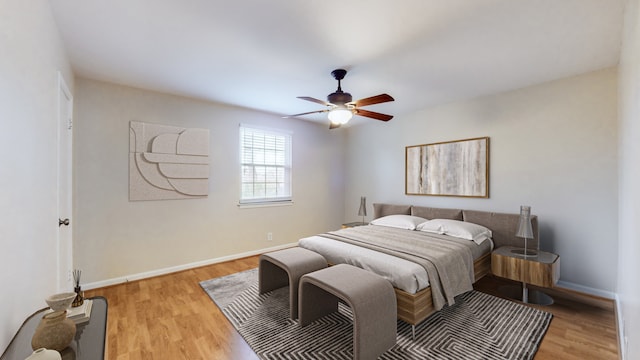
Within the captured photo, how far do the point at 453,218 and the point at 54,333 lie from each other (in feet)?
13.5

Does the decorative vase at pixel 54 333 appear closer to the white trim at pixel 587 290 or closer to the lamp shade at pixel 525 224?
the lamp shade at pixel 525 224

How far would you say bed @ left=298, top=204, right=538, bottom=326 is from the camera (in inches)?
86.2

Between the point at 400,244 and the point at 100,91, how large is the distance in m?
4.02

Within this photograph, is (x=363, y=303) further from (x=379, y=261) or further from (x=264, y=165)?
(x=264, y=165)

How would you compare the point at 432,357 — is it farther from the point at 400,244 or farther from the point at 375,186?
the point at 375,186

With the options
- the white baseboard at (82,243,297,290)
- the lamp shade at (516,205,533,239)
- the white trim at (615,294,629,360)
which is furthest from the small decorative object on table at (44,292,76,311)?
the lamp shade at (516,205,533,239)

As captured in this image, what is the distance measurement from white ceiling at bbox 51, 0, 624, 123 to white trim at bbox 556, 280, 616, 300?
2.43m

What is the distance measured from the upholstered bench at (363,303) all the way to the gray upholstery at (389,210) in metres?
2.45

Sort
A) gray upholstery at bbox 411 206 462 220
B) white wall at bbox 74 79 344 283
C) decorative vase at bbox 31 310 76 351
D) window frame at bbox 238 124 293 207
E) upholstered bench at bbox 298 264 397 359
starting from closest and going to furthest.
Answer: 1. decorative vase at bbox 31 310 76 351
2. upholstered bench at bbox 298 264 397 359
3. white wall at bbox 74 79 344 283
4. gray upholstery at bbox 411 206 462 220
5. window frame at bbox 238 124 293 207

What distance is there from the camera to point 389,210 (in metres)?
4.66

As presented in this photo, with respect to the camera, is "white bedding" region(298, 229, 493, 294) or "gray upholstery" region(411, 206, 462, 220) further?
"gray upholstery" region(411, 206, 462, 220)

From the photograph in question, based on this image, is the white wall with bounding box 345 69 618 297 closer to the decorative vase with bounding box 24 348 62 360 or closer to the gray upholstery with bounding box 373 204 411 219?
the gray upholstery with bounding box 373 204 411 219

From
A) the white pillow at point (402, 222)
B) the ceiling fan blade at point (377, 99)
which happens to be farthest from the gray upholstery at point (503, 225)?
the ceiling fan blade at point (377, 99)

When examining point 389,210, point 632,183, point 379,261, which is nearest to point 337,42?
point 379,261
